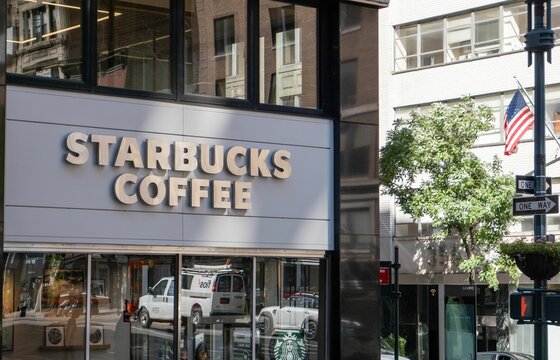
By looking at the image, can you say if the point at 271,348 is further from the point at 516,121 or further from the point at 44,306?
the point at 516,121

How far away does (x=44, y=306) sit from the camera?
12953mm

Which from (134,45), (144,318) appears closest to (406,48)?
(134,45)

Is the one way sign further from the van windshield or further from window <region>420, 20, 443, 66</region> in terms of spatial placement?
window <region>420, 20, 443, 66</region>

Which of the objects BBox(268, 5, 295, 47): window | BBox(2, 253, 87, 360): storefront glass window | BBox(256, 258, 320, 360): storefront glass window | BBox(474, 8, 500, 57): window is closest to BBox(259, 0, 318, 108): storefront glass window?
BBox(268, 5, 295, 47): window

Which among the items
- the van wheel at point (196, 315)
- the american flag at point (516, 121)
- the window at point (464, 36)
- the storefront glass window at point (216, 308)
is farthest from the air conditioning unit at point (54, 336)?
the window at point (464, 36)

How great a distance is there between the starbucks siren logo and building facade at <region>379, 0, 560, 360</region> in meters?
17.3

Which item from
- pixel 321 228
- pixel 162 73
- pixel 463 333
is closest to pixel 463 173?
pixel 463 333

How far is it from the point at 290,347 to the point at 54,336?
3846mm

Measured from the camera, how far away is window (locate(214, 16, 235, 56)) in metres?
14.8

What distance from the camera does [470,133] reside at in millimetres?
31250

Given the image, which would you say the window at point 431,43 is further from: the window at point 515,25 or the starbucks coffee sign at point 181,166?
the starbucks coffee sign at point 181,166

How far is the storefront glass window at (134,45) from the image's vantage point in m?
13.7

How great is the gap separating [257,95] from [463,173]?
17.2m

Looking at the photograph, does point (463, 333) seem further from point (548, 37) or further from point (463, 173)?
point (548, 37)
